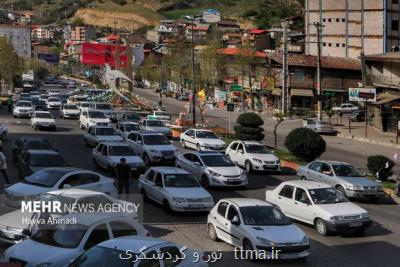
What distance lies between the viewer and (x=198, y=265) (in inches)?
434

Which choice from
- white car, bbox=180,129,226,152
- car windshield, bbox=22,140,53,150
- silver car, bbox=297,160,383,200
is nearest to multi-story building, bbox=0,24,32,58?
white car, bbox=180,129,226,152

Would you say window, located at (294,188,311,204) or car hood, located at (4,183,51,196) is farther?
window, located at (294,188,311,204)

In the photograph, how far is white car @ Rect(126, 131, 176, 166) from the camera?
2994 centimetres

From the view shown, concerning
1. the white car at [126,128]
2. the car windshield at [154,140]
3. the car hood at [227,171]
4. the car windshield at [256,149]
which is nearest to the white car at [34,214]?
the car hood at [227,171]

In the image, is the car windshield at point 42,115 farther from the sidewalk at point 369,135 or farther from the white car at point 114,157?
the sidewalk at point 369,135

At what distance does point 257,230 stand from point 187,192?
5063 millimetres

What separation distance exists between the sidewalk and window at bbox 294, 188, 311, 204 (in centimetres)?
3112

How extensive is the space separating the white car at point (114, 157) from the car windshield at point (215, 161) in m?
2.87

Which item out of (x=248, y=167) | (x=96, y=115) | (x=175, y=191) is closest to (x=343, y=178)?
(x=248, y=167)

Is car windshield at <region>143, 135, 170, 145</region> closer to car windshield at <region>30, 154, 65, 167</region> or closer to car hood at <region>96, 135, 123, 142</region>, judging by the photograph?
car hood at <region>96, 135, 123, 142</region>

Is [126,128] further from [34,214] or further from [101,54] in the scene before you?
[101,54]

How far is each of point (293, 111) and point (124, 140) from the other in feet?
153

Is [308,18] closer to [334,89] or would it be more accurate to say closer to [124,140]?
[334,89]

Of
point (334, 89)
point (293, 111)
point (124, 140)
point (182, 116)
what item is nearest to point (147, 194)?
point (124, 140)
